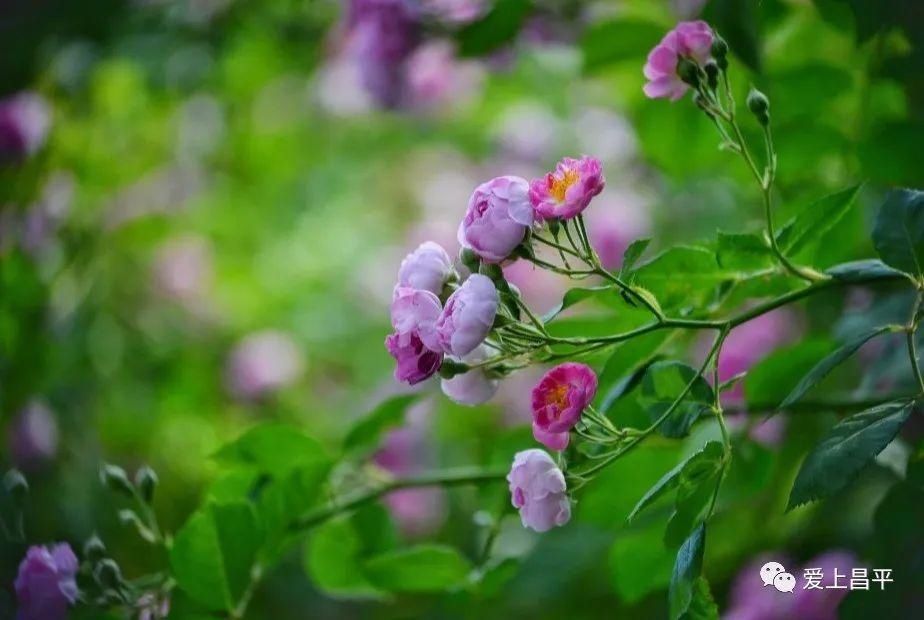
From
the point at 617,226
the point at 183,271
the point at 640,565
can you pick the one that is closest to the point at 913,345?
the point at 640,565

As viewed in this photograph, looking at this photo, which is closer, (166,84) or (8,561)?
(8,561)

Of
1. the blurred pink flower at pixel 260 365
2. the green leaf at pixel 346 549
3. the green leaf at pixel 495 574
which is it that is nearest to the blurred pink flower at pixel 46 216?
the blurred pink flower at pixel 260 365

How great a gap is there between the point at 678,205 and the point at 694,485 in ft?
3.24

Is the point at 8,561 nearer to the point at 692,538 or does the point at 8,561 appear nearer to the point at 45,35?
the point at 692,538

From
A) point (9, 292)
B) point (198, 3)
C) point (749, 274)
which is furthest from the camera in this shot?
point (198, 3)

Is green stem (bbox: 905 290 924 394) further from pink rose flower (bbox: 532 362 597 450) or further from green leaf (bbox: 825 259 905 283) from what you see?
pink rose flower (bbox: 532 362 597 450)

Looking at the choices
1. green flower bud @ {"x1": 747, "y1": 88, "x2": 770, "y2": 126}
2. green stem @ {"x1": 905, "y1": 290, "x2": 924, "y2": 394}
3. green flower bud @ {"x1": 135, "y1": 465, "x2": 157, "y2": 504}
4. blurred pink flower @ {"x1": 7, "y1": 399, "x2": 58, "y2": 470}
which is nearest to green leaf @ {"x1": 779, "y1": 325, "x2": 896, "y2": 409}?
green stem @ {"x1": 905, "y1": 290, "x2": 924, "y2": 394}

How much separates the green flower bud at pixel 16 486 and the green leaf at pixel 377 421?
20 centimetres

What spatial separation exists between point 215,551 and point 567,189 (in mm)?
298

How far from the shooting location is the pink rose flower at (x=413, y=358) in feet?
1.74

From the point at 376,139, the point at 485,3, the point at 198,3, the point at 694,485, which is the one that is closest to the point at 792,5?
the point at 485,3

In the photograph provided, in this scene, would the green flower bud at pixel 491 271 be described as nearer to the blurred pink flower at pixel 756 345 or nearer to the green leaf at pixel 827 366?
the green leaf at pixel 827 366

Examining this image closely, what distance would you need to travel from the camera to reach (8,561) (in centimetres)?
67

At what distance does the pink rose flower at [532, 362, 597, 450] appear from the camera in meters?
0.51
